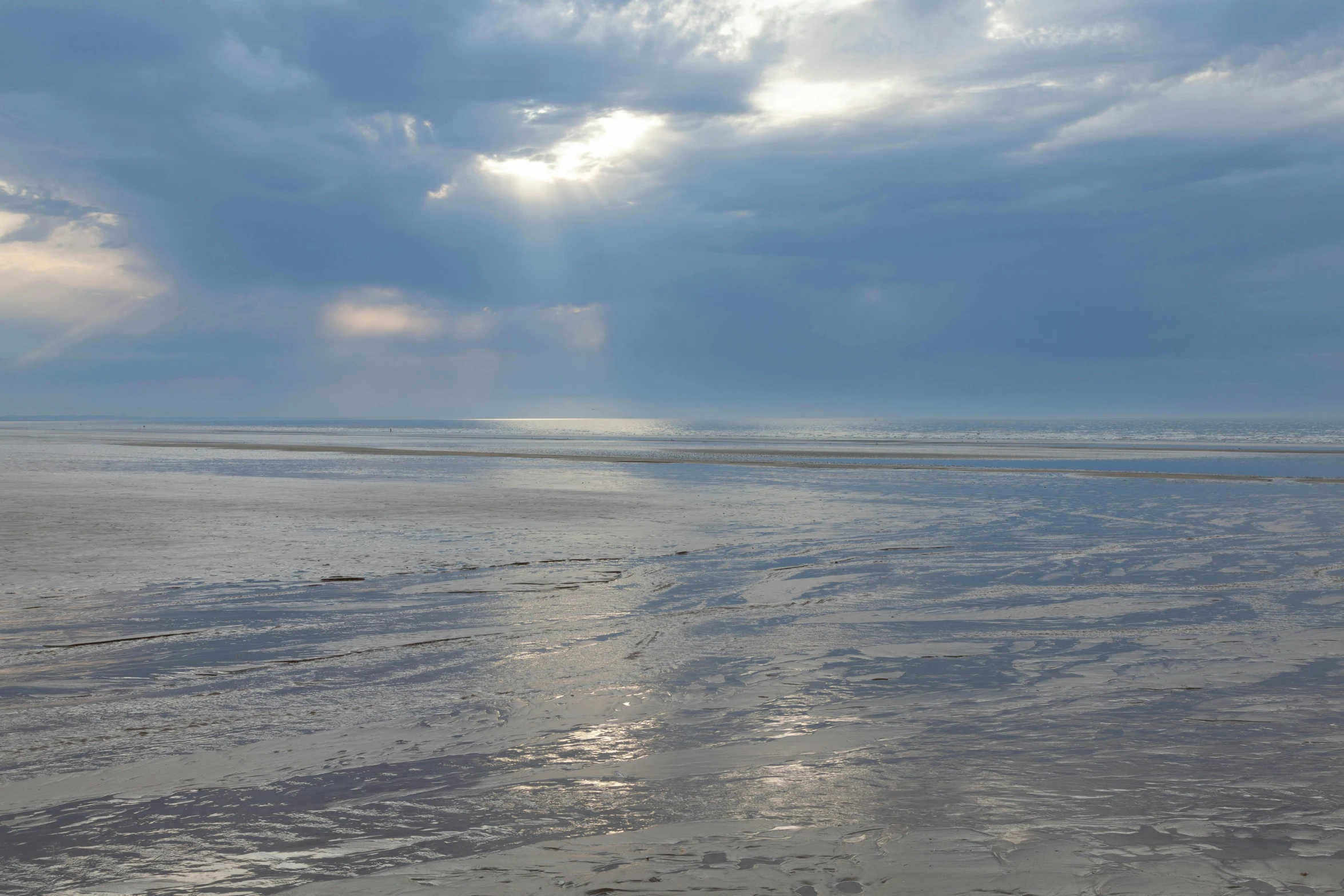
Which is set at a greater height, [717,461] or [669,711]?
[669,711]

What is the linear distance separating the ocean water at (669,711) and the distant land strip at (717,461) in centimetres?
2603

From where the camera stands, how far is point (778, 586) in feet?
49.6

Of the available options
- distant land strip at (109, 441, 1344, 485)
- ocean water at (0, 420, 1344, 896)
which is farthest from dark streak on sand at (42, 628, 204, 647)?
distant land strip at (109, 441, 1344, 485)

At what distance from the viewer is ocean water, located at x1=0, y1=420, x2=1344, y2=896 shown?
210 inches

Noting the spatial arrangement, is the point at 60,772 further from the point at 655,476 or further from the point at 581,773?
the point at 655,476

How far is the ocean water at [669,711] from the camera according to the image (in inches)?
210

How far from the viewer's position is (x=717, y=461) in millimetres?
60688

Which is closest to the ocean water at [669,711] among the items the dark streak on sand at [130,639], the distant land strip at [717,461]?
the dark streak on sand at [130,639]

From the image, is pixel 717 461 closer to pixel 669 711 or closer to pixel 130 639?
pixel 130 639

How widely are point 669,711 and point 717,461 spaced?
172 feet

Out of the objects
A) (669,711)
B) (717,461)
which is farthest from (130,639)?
(717,461)

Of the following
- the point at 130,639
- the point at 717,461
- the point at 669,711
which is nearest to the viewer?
the point at 669,711

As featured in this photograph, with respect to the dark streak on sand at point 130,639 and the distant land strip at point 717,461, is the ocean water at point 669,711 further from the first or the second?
the distant land strip at point 717,461

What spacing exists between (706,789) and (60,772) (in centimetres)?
453
